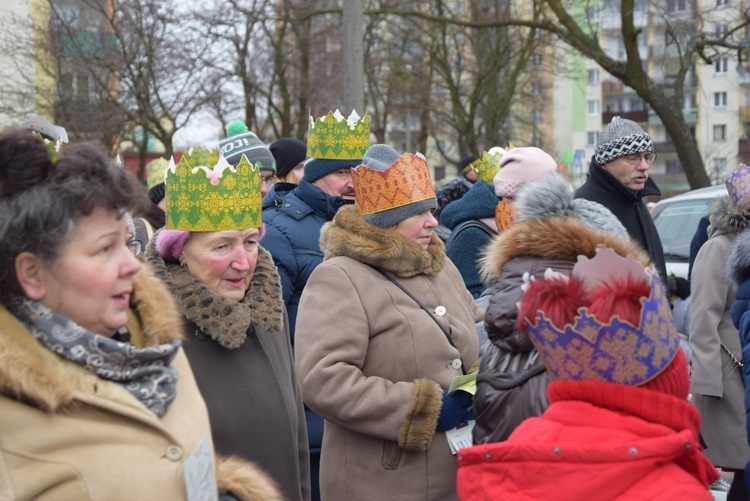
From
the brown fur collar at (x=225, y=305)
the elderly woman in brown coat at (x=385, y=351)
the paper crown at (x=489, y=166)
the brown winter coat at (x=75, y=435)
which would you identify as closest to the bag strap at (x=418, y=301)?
the elderly woman in brown coat at (x=385, y=351)

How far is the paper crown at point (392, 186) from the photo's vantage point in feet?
13.6

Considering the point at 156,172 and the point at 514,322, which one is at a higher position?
the point at 156,172

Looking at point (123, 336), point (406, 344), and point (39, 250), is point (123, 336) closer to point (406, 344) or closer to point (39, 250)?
point (39, 250)

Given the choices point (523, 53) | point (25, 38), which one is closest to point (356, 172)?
point (25, 38)

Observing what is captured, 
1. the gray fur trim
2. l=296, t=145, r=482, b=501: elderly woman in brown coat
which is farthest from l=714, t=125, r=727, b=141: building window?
the gray fur trim

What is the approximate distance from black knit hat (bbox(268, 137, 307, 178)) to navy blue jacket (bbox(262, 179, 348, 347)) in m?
1.44

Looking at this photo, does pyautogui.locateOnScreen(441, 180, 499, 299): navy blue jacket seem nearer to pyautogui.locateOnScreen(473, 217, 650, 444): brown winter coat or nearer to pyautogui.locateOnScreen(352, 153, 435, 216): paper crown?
pyautogui.locateOnScreen(352, 153, 435, 216): paper crown

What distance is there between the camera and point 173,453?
7.95 feet

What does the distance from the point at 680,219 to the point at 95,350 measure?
914cm

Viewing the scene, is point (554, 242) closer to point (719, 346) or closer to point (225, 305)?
point (225, 305)

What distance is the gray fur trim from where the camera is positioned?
332 centimetres

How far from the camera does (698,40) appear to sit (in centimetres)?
1477

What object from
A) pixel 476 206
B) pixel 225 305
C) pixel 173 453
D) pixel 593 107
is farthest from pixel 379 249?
pixel 593 107

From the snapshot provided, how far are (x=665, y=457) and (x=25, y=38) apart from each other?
63.4ft
